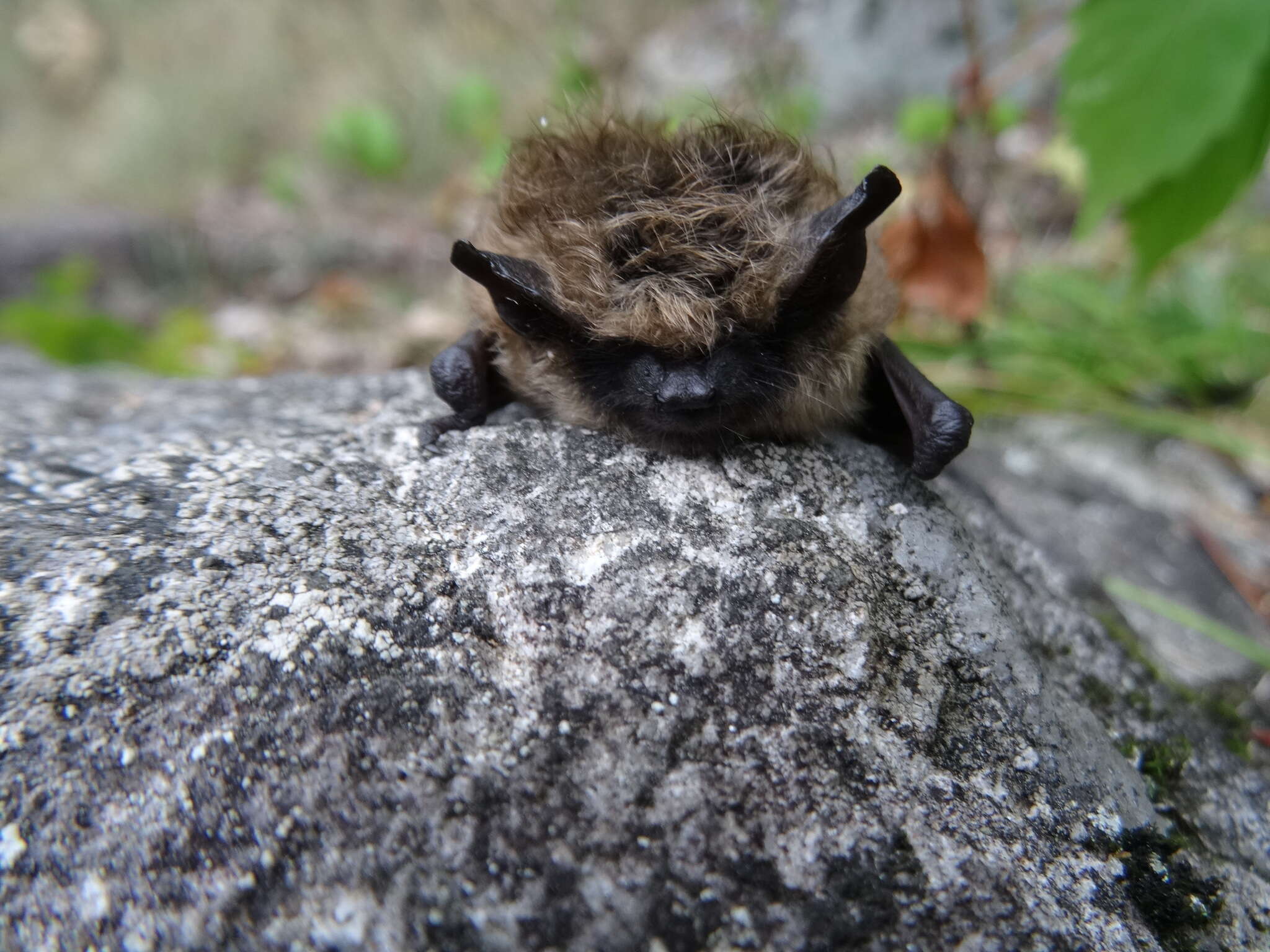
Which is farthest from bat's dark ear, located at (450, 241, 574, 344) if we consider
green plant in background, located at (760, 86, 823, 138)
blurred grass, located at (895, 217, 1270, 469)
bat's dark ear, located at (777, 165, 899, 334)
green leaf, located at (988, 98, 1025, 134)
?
green leaf, located at (988, 98, 1025, 134)

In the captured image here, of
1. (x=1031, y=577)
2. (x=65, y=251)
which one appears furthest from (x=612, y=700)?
(x=65, y=251)

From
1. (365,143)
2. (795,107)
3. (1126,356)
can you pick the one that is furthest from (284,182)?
(1126,356)

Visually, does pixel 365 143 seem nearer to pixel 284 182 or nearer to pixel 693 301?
pixel 284 182

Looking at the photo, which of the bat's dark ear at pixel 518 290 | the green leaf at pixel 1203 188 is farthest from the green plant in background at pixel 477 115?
the bat's dark ear at pixel 518 290

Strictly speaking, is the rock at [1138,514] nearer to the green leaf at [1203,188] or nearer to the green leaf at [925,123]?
the green leaf at [1203,188]

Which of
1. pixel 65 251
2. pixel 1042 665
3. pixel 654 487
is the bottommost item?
pixel 1042 665

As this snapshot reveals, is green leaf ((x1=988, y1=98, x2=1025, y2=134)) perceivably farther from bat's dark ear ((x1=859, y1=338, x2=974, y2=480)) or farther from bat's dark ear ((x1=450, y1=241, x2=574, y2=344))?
bat's dark ear ((x1=450, y1=241, x2=574, y2=344))

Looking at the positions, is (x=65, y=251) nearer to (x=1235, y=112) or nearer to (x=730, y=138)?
(x=730, y=138)
